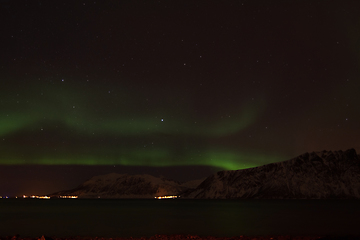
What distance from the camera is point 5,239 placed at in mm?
26234

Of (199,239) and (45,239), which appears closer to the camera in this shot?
(45,239)

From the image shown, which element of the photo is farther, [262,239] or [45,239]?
[262,239]

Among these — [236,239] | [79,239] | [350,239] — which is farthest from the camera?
[79,239]

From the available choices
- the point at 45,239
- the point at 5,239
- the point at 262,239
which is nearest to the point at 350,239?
the point at 262,239

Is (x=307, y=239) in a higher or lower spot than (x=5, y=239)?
lower

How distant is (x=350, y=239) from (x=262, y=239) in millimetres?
6539

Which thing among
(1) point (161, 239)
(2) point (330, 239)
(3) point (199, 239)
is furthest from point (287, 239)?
(1) point (161, 239)

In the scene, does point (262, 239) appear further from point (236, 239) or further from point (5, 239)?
point (5, 239)

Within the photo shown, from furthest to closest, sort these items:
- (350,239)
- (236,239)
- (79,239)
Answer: (79,239) → (236,239) → (350,239)

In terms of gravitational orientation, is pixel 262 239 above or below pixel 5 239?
below

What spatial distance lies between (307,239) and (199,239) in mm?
8712

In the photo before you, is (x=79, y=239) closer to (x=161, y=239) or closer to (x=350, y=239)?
(x=161, y=239)

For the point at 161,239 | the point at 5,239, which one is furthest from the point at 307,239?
the point at 5,239

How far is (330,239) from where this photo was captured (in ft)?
74.8
